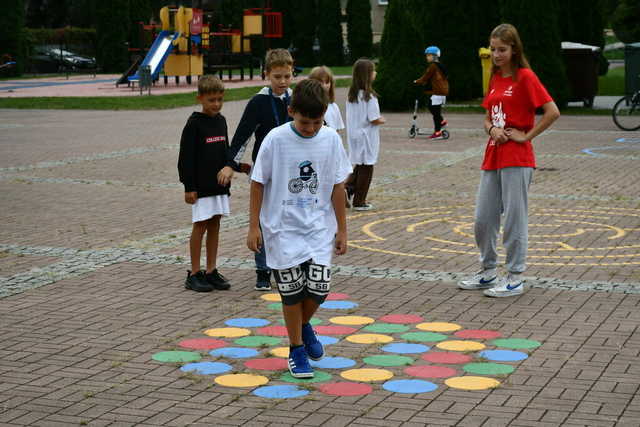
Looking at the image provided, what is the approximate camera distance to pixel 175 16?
37000 millimetres

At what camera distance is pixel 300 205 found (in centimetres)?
545

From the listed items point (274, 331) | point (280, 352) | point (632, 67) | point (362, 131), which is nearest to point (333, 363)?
point (280, 352)

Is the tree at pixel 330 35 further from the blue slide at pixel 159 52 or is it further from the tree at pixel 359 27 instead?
the blue slide at pixel 159 52

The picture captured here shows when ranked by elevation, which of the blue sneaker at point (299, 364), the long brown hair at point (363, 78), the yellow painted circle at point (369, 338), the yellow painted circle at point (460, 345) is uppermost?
the long brown hair at point (363, 78)

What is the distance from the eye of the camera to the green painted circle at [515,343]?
6.08 m

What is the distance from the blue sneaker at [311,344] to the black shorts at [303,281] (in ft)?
1.09

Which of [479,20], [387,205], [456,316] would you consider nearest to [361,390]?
[456,316]

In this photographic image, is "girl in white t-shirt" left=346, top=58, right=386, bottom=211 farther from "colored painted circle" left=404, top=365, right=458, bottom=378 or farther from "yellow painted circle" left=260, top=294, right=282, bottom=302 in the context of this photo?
"colored painted circle" left=404, top=365, right=458, bottom=378

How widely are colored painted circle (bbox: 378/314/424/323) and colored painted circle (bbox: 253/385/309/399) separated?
5.01 feet

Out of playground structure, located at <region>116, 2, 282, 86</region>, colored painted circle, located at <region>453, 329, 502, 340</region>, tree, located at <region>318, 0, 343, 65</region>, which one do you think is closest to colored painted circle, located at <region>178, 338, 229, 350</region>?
colored painted circle, located at <region>453, 329, 502, 340</region>

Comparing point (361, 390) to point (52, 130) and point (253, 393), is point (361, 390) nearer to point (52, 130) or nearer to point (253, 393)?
point (253, 393)

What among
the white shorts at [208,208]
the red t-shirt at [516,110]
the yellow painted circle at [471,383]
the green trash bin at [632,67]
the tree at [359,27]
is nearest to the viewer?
the yellow painted circle at [471,383]

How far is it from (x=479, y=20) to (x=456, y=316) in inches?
920

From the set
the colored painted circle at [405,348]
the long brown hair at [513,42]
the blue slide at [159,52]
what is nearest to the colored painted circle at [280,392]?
the colored painted circle at [405,348]
